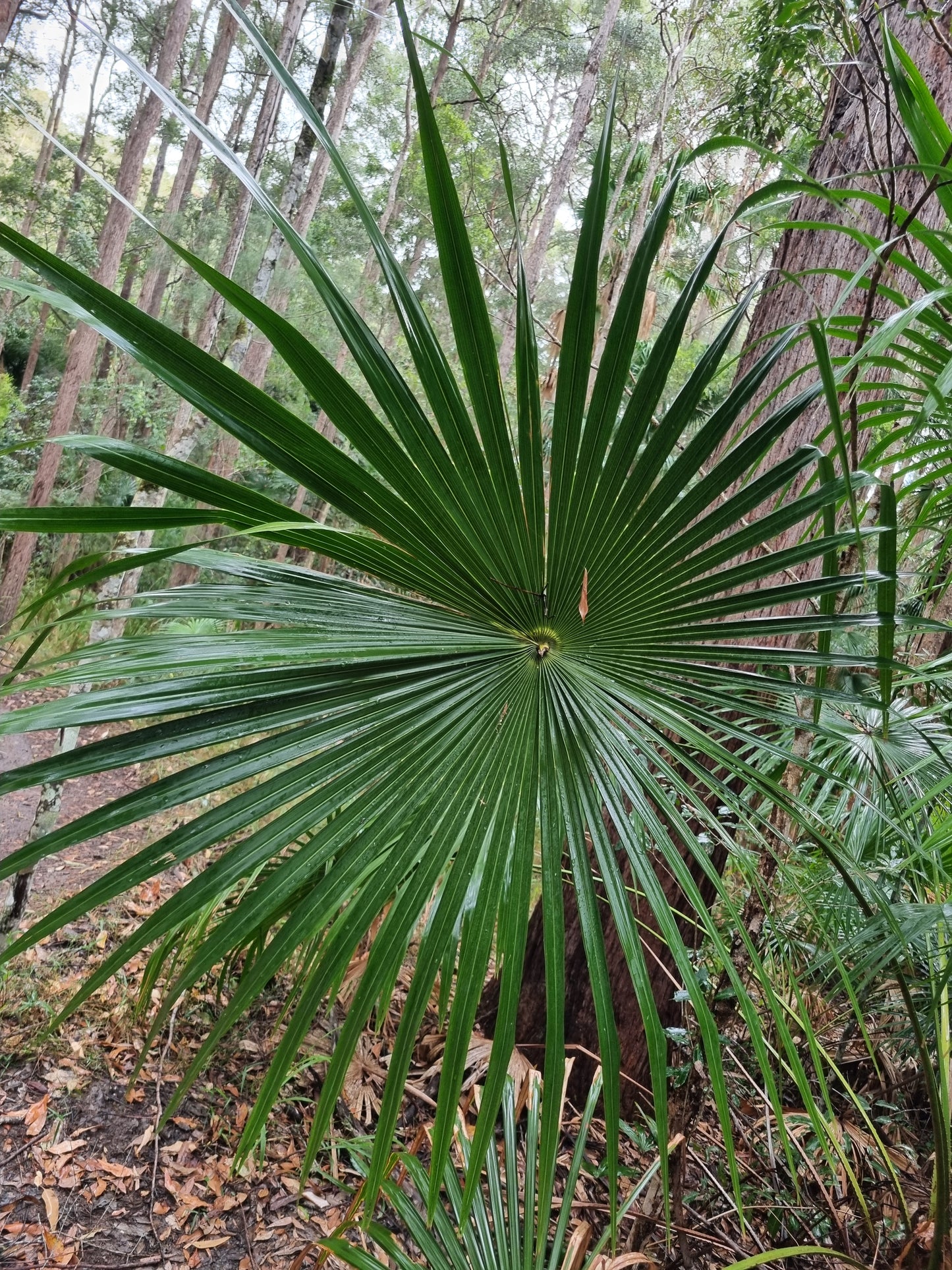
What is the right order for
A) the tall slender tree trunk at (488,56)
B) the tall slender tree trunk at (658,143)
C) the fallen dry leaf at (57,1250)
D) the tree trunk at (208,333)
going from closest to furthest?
the fallen dry leaf at (57,1250)
the tree trunk at (208,333)
the tall slender tree trunk at (658,143)
the tall slender tree trunk at (488,56)

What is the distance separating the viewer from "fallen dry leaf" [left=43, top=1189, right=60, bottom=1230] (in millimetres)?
2042

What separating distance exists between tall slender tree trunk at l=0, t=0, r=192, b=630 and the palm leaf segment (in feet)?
28.1

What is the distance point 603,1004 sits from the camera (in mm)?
1009

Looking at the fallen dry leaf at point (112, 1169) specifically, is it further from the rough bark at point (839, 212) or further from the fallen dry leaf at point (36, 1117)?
the rough bark at point (839, 212)

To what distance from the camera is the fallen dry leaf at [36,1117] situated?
7.53 feet

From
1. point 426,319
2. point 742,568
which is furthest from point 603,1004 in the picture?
point 426,319

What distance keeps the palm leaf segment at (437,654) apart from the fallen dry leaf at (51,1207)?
1652 mm

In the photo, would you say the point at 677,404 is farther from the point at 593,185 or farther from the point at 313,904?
the point at 313,904

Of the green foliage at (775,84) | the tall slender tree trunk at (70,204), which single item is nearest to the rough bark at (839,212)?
the green foliage at (775,84)

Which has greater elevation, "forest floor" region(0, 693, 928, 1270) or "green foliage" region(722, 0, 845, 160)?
"green foliage" region(722, 0, 845, 160)

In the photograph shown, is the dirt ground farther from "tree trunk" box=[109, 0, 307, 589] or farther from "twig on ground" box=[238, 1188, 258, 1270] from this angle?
"tree trunk" box=[109, 0, 307, 589]

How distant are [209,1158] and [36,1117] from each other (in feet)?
1.85

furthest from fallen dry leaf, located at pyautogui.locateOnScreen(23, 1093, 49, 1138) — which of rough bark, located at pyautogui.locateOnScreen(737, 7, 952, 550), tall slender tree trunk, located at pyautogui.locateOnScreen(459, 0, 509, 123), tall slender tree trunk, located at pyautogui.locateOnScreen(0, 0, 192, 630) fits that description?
tall slender tree trunk, located at pyautogui.locateOnScreen(459, 0, 509, 123)

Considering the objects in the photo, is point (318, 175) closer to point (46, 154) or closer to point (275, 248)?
point (275, 248)
